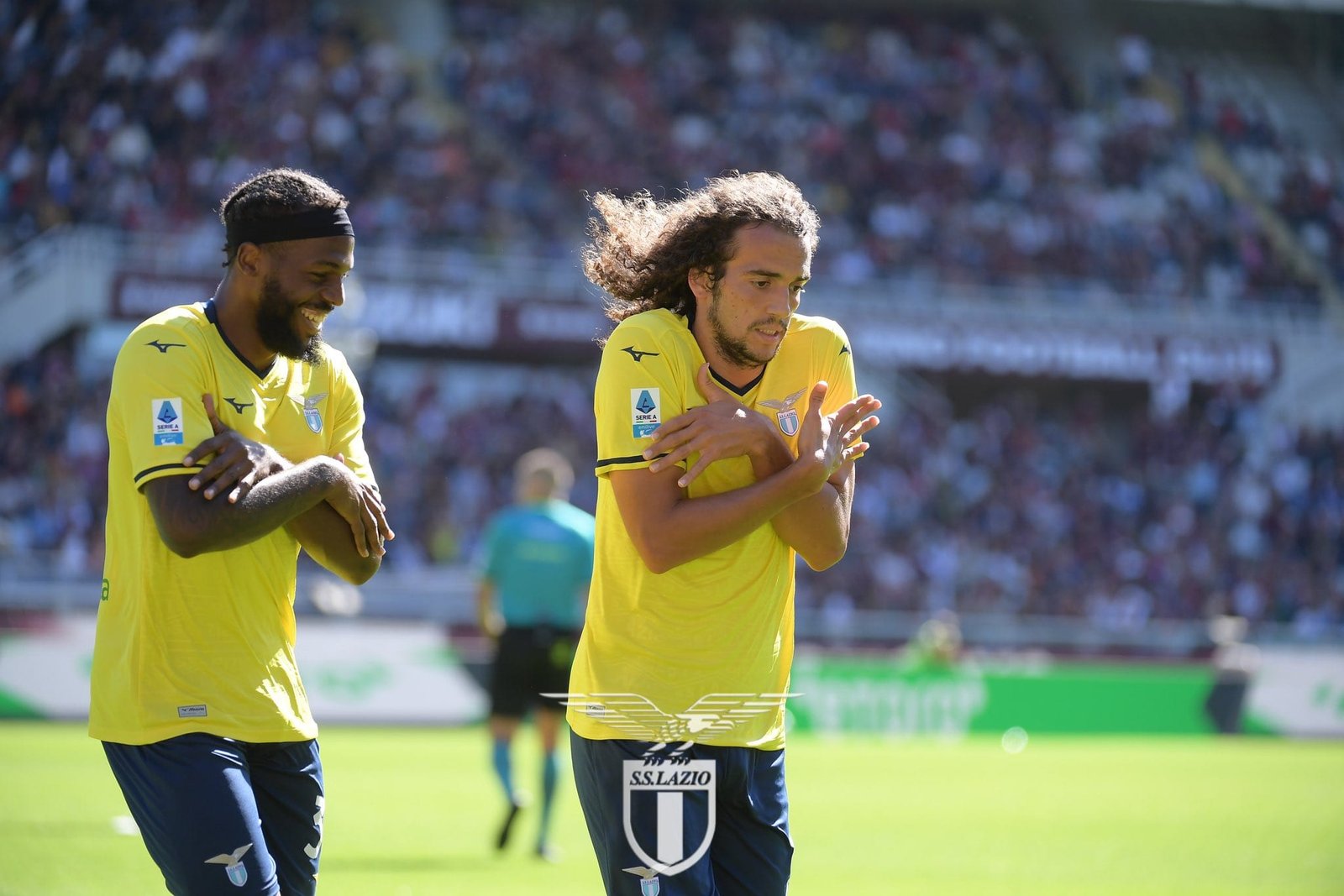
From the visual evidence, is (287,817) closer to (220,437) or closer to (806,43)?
(220,437)

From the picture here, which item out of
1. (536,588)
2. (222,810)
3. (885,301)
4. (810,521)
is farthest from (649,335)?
(885,301)

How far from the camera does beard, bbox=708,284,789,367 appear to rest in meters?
3.98

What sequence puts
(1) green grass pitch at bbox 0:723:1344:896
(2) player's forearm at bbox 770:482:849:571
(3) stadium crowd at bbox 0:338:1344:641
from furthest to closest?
(3) stadium crowd at bbox 0:338:1344:641 < (1) green grass pitch at bbox 0:723:1344:896 < (2) player's forearm at bbox 770:482:849:571

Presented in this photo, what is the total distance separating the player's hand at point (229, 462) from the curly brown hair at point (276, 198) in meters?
0.50

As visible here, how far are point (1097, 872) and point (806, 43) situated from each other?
86.2 ft

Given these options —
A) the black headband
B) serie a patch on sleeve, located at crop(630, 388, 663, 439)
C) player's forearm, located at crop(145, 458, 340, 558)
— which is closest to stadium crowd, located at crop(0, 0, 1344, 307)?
the black headband

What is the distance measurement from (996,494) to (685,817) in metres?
25.7

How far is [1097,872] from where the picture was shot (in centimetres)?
902

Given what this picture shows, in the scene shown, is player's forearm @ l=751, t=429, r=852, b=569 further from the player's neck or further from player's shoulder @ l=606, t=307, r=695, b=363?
the player's neck

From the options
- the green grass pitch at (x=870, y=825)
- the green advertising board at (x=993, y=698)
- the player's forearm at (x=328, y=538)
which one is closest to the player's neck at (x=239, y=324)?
the player's forearm at (x=328, y=538)

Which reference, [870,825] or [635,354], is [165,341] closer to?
[635,354]

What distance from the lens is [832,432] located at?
3.96 metres

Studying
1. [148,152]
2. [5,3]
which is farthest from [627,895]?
[148,152]

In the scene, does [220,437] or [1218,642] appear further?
[1218,642]
